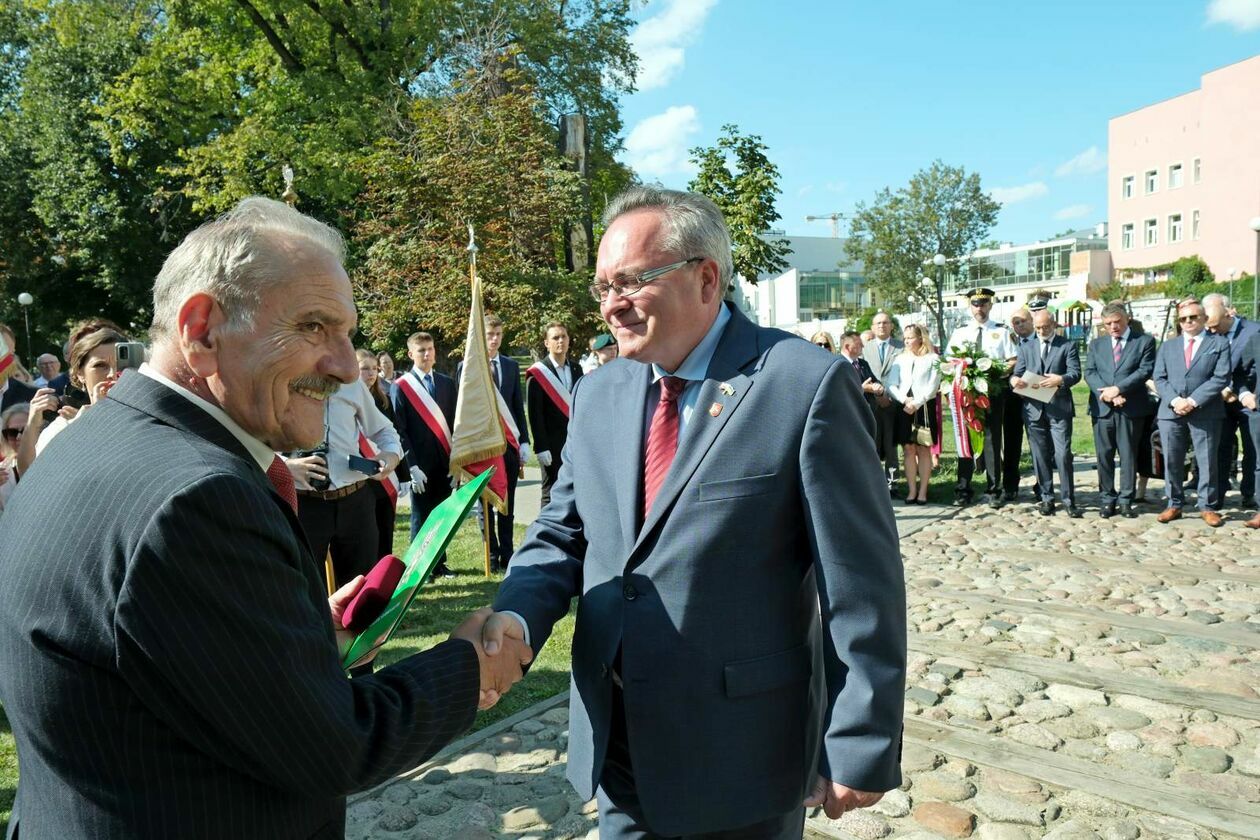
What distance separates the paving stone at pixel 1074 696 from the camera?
4734 millimetres

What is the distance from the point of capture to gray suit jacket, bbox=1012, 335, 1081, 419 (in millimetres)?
10109

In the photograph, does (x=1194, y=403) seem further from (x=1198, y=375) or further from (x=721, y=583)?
(x=721, y=583)

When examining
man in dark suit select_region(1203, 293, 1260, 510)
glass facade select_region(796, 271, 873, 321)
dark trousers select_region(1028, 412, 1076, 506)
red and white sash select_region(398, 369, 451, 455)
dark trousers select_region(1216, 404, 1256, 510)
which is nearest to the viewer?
red and white sash select_region(398, 369, 451, 455)

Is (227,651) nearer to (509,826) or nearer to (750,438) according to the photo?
(750,438)

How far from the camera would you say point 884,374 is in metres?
11.6

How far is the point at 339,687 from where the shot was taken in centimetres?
145

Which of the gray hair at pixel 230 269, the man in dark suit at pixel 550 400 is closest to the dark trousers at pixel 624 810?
the gray hair at pixel 230 269

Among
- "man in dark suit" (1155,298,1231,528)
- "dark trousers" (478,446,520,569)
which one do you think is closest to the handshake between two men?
"dark trousers" (478,446,520,569)

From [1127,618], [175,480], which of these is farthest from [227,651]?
[1127,618]

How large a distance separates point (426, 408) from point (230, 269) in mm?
7015

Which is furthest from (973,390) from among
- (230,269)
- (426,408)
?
(230,269)

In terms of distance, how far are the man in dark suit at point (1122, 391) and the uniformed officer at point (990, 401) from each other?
3.37ft

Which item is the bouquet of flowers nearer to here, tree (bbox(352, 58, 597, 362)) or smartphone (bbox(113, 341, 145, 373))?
tree (bbox(352, 58, 597, 362))

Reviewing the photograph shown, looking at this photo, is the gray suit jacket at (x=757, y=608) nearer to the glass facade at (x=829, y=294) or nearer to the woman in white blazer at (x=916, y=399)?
the woman in white blazer at (x=916, y=399)
